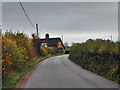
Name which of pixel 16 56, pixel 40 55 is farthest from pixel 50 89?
pixel 40 55

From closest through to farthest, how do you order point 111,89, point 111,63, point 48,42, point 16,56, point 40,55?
1. point 111,89
2. point 111,63
3. point 16,56
4. point 40,55
5. point 48,42

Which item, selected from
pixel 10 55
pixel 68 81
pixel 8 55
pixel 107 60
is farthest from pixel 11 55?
pixel 107 60

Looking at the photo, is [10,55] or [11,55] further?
[11,55]

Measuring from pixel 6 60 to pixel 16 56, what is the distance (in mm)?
2238

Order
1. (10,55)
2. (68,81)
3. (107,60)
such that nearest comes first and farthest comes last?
(68,81) < (10,55) < (107,60)

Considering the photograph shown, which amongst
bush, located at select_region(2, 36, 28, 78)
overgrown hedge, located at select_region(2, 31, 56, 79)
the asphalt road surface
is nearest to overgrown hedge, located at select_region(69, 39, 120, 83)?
the asphalt road surface

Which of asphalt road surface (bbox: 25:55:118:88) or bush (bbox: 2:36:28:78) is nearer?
asphalt road surface (bbox: 25:55:118:88)

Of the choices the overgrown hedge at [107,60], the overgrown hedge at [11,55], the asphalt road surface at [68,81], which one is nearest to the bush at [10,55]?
the overgrown hedge at [11,55]

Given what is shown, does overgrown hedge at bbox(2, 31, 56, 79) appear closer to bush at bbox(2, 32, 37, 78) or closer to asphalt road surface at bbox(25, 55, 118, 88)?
bush at bbox(2, 32, 37, 78)

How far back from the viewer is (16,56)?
387 inches

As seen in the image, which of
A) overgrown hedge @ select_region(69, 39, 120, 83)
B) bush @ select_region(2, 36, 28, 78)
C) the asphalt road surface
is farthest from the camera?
overgrown hedge @ select_region(69, 39, 120, 83)

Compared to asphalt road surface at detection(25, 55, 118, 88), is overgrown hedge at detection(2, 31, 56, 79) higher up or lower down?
higher up

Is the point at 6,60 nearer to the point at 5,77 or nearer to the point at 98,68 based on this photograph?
the point at 5,77

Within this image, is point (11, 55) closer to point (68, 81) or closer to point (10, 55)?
point (10, 55)
